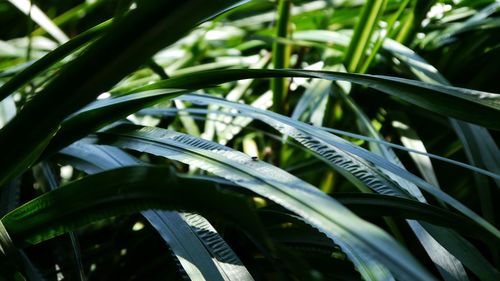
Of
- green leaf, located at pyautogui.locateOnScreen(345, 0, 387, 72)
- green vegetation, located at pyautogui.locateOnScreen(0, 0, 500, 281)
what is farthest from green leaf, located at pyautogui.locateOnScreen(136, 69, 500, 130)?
green leaf, located at pyautogui.locateOnScreen(345, 0, 387, 72)

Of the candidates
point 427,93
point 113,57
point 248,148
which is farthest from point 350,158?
point 248,148

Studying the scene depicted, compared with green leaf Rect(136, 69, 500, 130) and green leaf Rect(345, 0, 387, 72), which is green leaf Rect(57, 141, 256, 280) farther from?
green leaf Rect(345, 0, 387, 72)

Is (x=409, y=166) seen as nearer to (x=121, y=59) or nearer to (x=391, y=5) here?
(x=391, y=5)

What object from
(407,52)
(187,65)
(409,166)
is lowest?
(409,166)

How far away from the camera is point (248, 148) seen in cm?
69

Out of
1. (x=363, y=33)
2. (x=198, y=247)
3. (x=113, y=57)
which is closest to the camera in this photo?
(x=113, y=57)

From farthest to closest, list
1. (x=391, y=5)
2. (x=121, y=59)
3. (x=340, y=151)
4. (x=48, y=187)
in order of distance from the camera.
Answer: (x=391, y=5)
(x=48, y=187)
(x=340, y=151)
(x=121, y=59)

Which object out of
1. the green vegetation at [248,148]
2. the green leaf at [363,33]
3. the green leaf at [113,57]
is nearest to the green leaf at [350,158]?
the green vegetation at [248,148]

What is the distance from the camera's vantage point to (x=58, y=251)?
0.59 meters

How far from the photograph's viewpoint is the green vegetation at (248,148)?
0.89 ft

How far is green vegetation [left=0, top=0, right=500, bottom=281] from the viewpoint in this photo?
0.89 ft

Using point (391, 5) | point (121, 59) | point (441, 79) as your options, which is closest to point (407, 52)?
point (441, 79)

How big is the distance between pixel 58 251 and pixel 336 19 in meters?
0.45

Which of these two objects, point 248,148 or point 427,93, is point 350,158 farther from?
point 248,148
